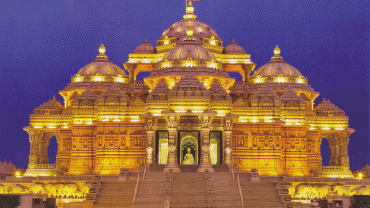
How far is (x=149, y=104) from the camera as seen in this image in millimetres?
55312

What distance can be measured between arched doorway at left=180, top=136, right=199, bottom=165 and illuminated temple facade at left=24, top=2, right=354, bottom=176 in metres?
0.08

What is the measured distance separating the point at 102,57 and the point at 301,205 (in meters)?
32.5

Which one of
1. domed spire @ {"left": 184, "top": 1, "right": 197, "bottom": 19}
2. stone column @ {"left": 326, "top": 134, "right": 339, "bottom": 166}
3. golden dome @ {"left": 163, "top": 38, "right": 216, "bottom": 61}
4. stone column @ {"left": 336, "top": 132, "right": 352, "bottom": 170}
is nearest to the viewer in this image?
golden dome @ {"left": 163, "top": 38, "right": 216, "bottom": 61}

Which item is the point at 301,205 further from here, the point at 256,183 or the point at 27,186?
the point at 27,186

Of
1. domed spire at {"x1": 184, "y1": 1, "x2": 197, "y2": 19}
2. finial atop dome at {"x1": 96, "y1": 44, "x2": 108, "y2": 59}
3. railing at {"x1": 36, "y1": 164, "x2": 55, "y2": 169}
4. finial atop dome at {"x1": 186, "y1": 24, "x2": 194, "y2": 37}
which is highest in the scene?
domed spire at {"x1": 184, "y1": 1, "x2": 197, "y2": 19}

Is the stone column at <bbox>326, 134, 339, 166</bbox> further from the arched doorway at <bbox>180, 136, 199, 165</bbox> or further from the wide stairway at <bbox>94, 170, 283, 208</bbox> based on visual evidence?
the wide stairway at <bbox>94, 170, 283, 208</bbox>

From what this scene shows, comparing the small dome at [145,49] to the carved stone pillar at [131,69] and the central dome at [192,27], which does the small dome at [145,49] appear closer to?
the central dome at [192,27]

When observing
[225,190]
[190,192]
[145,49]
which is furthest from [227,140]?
[145,49]

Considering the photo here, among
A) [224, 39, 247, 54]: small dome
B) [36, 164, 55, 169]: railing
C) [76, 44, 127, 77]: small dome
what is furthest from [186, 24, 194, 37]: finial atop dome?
[36, 164, 55, 169]: railing

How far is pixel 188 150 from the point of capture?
55844 mm

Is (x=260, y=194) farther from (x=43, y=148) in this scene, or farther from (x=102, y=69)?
(x=102, y=69)

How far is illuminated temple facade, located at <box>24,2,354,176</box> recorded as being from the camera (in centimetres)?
5447

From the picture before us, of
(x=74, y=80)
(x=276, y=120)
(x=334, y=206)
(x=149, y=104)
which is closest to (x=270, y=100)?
(x=276, y=120)

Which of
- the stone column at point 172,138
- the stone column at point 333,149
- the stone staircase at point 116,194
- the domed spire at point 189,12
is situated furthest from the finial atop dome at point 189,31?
the stone staircase at point 116,194
